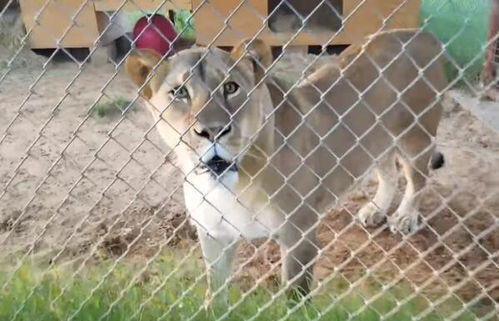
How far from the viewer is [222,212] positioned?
2.75 meters

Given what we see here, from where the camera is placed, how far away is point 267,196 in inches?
107

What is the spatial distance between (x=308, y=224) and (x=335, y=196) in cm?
27

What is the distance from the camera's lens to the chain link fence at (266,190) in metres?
2.48

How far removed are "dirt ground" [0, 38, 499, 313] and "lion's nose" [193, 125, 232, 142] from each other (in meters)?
0.38

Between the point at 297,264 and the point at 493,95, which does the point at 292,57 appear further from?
the point at 297,264

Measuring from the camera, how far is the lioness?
2424 mm

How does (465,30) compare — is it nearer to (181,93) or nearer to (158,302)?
(181,93)

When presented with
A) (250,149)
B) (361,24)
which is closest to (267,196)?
(250,149)

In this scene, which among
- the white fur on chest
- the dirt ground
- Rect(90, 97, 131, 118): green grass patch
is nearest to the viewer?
the white fur on chest

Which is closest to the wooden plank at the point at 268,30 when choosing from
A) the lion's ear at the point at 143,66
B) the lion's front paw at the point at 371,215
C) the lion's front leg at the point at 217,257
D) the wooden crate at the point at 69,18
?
the wooden crate at the point at 69,18

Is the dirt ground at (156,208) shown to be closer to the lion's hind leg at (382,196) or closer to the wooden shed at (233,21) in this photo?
the lion's hind leg at (382,196)

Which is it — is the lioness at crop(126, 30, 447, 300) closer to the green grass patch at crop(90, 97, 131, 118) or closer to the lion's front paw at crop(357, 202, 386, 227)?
the lion's front paw at crop(357, 202, 386, 227)

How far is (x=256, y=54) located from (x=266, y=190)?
530 mm

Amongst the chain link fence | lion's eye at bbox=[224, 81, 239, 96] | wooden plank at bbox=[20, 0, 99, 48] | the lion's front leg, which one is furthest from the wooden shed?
lion's eye at bbox=[224, 81, 239, 96]
